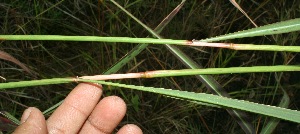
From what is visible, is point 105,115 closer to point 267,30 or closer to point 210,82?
point 210,82

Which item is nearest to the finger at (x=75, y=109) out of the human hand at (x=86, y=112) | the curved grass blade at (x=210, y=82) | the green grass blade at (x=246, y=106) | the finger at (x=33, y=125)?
the human hand at (x=86, y=112)

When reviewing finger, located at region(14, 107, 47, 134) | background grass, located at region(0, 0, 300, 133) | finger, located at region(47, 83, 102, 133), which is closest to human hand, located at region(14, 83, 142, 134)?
finger, located at region(47, 83, 102, 133)

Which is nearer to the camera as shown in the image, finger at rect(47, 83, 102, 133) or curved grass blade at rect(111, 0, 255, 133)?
curved grass blade at rect(111, 0, 255, 133)

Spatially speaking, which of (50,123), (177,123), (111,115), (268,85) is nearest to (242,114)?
(111,115)

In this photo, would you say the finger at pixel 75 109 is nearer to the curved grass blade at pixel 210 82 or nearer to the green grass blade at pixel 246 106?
the curved grass blade at pixel 210 82

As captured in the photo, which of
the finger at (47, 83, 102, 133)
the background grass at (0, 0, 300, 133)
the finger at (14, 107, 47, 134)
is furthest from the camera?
the background grass at (0, 0, 300, 133)

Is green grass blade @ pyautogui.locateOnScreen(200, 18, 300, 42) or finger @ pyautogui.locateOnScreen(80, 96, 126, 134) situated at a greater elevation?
green grass blade @ pyautogui.locateOnScreen(200, 18, 300, 42)

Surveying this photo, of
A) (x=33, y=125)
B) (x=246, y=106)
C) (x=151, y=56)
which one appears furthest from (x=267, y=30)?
(x=151, y=56)

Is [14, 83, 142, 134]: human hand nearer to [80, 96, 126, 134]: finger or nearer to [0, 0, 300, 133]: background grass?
[80, 96, 126, 134]: finger
